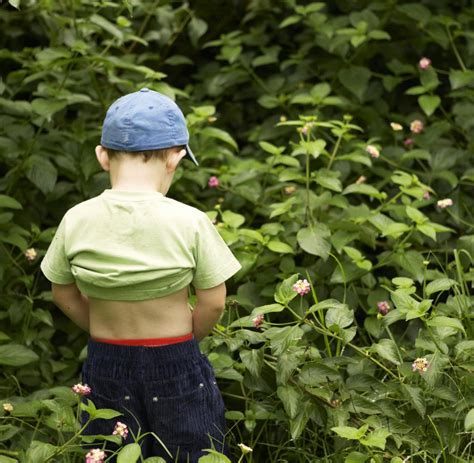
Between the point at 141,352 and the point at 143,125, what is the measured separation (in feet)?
1.88

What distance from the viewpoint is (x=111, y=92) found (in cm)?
398

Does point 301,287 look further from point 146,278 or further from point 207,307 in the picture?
point 146,278

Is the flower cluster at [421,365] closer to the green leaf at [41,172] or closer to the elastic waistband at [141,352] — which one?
the elastic waistband at [141,352]

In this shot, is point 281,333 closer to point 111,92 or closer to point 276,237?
point 276,237

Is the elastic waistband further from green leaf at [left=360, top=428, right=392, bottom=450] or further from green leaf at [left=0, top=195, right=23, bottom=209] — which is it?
green leaf at [left=0, top=195, right=23, bottom=209]

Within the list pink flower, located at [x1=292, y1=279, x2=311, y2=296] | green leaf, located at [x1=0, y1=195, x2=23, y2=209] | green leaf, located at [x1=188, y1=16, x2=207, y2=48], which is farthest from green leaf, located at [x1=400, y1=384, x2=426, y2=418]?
green leaf, located at [x1=188, y1=16, x2=207, y2=48]

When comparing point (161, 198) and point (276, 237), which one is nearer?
point (161, 198)

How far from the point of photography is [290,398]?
2670mm

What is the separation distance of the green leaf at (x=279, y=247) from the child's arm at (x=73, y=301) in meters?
0.84

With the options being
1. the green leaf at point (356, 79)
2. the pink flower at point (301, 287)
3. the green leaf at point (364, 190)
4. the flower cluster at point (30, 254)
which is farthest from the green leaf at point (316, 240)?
the green leaf at point (356, 79)

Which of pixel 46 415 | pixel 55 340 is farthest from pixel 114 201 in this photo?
pixel 55 340

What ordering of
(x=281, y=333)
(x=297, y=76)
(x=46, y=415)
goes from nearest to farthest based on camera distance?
1. (x=281, y=333)
2. (x=46, y=415)
3. (x=297, y=76)

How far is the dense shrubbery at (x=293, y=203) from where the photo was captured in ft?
8.85

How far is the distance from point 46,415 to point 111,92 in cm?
150
